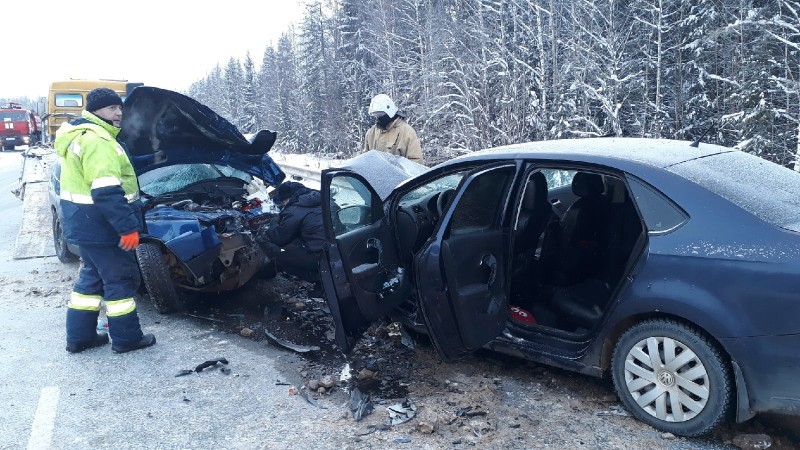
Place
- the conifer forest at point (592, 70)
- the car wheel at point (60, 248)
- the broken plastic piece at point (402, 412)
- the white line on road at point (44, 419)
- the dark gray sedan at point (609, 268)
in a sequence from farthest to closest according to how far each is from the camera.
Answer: the conifer forest at point (592, 70)
the car wheel at point (60, 248)
the broken plastic piece at point (402, 412)
the white line on road at point (44, 419)
the dark gray sedan at point (609, 268)

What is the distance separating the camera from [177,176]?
6262 millimetres

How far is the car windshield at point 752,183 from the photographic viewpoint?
9.09ft

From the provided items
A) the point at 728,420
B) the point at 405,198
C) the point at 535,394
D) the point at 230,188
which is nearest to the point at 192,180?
the point at 230,188

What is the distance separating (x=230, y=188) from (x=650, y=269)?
196 inches

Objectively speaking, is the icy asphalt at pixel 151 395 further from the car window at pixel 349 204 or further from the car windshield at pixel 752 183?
the car windshield at pixel 752 183

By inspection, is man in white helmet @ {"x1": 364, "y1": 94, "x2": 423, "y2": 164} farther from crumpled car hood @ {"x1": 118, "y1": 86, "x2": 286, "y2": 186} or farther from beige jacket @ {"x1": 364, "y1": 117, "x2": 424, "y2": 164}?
crumpled car hood @ {"x1": 118, "y1": 86, "x2": 286, "y2": 186}

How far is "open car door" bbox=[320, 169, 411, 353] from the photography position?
3562mm

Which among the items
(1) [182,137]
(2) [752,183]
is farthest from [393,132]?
(2) [752,183]

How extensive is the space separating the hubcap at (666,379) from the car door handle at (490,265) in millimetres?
871

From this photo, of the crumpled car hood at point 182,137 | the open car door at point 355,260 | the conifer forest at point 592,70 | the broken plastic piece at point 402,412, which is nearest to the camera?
the broken plastic piece at point 402,412

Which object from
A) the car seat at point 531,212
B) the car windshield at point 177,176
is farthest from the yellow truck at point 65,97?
the car seat at point 531,212

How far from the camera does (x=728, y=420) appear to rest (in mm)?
3035

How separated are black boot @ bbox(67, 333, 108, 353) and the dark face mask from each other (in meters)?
3.78

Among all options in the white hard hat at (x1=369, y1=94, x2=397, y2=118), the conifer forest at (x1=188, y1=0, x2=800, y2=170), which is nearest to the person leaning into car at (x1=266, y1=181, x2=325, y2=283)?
the white hard hat at (x1=369, y1=94, x2=397, y2=118)
